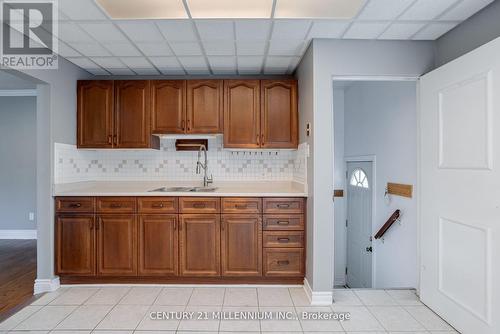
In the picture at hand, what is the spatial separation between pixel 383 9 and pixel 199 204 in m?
2.35

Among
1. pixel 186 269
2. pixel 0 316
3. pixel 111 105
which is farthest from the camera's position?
pixel 111 105

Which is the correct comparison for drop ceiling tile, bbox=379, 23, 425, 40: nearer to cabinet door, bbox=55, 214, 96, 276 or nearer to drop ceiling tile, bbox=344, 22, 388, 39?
drop ceiling tile, bbox=344, 22, 388, 39

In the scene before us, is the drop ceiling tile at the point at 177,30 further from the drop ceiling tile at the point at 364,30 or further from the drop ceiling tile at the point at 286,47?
the drop ceiling tile at the point at 364,30

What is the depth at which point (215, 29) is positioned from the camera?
2.49 metres

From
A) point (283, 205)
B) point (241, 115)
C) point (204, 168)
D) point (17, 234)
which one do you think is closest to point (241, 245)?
point (283, 205)

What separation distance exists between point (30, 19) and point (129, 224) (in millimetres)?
1981

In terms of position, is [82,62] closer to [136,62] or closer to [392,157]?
[136,62]

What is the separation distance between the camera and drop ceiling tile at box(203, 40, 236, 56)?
275 cm

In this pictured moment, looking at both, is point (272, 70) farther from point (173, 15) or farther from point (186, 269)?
point (186, 269)

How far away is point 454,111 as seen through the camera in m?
2.26

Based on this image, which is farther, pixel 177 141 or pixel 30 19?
pixel 177 141

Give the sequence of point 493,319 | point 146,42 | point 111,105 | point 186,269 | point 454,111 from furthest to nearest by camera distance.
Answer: point 111,105
point 186,269
point 146,42
point 454,111
point 493,319

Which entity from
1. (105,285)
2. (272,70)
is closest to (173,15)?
(272,70)

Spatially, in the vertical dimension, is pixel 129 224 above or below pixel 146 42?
below
